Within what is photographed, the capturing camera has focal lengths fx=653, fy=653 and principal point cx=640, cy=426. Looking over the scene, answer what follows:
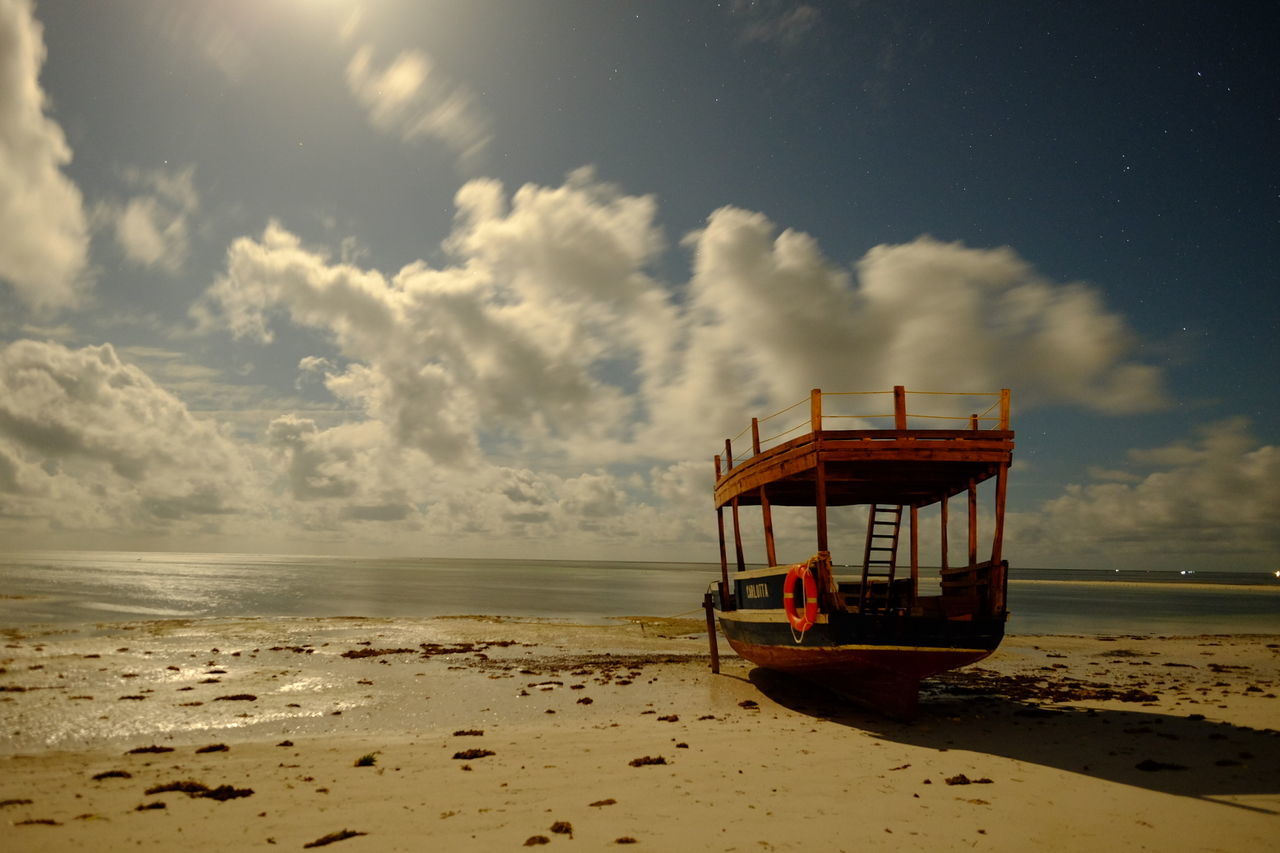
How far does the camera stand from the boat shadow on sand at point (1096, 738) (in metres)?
9.51

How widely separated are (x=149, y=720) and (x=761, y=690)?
14247mm

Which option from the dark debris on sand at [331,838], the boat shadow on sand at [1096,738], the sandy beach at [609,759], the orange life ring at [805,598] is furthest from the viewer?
the orange life ring at [805,598]

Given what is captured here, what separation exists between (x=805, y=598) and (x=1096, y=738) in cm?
568

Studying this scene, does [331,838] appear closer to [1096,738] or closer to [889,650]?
[889,650]

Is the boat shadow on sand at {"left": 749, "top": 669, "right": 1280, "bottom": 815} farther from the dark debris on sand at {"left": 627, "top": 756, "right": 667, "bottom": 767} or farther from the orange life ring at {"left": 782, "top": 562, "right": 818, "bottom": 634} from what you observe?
the dark debris on sand at {"left": 627, "top": 756, "right": 667, "bottom": 767}

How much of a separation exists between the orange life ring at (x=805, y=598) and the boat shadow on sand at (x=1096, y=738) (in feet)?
7.21

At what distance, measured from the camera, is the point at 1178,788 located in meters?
9.05

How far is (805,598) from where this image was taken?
1331 cm

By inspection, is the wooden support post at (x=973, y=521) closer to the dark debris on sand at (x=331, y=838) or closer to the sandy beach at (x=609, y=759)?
the sandy beach at (x=609, y=759)

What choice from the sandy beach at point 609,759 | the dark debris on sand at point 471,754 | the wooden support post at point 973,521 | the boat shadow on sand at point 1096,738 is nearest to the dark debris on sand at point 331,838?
the sandy beach at point 609,759

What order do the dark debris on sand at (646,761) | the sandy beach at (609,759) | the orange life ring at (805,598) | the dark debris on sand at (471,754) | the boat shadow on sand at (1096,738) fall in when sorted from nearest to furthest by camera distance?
the sandy beach at (609,759) < the boat shadow on sand at (1096,738) < the dark debris on sand at (646,761) < the dark debris on sand at (471,754) < the orange life ring at (805,598)

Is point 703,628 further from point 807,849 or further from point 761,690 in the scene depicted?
point 807,849

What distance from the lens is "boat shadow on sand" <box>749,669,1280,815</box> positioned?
9508mm

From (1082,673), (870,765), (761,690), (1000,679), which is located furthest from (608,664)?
(1082,673)
